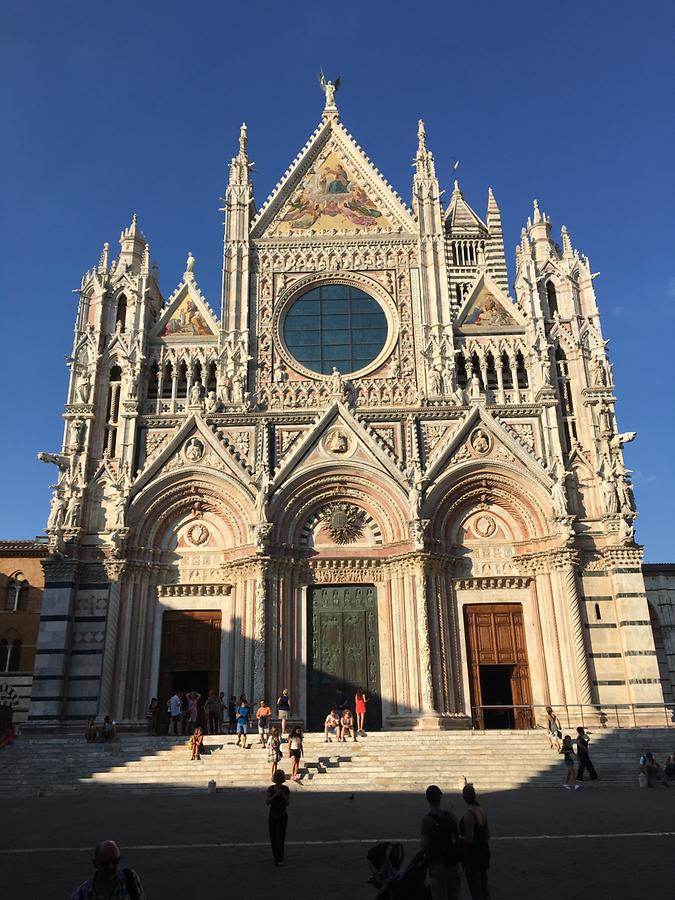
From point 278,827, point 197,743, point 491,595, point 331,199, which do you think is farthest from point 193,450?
point 278,827

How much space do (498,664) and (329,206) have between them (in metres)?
17.9

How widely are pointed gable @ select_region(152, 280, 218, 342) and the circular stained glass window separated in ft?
9.20

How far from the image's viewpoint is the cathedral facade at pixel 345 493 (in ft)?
72.6

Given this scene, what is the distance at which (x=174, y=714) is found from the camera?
2031 cm

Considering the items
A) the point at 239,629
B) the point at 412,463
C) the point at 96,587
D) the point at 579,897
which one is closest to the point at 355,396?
the point at 412,463

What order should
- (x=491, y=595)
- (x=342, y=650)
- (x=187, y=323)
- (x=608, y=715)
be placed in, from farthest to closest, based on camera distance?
(x=187, y=323) → (x=491, y=595) → (x=342, y=650) → (x=608, y=715)

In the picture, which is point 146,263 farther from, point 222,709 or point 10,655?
point 10,655

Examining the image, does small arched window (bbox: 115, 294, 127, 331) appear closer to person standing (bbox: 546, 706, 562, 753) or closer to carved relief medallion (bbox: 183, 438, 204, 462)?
carved relief medallion (bbox: 183, 438, 204, 462)

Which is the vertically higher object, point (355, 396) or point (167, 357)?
point (167, 357)

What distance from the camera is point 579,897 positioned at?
734 cm

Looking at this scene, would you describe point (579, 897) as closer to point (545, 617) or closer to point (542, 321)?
point (545, 617)

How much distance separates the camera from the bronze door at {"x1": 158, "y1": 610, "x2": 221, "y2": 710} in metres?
22.7

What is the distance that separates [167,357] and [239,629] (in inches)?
385

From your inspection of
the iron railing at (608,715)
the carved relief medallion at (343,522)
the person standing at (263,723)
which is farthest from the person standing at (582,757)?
the carved relief medallion at (343,522)
